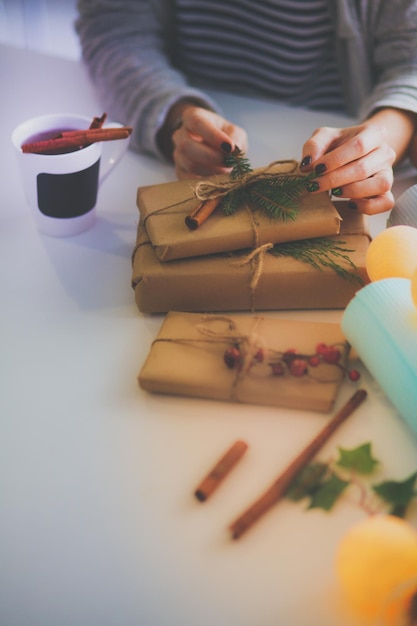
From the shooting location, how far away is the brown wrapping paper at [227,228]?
2.23 ft

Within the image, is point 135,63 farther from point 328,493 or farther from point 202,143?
point 328,493

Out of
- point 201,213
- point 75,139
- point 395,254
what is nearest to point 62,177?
point 75,139

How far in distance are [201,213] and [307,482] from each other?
32 centimetres

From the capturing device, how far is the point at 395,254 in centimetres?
62

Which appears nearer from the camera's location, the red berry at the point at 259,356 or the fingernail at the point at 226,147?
the red berry at the point at 259,356

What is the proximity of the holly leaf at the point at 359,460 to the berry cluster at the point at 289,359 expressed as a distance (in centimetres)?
9

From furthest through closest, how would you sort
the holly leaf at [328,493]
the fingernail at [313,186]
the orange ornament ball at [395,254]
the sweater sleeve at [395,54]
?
the sweater sleeve at [395,54]
the fingernail at [313,186]
the orange ornament ball at [395,254]
the holly leaf at [328,493]

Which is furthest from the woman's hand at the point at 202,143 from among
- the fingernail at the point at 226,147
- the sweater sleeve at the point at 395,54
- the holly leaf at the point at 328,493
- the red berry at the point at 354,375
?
the holly leaf at the point at 328,493

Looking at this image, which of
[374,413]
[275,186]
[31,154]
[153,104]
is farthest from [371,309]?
[153,104]

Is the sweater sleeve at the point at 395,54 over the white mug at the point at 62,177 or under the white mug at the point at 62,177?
over

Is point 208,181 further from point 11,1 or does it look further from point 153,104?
point 11,1

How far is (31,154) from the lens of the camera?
0.75m

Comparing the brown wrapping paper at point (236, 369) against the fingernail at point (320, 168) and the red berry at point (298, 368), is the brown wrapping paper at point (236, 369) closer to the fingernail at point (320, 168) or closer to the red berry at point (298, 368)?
the red berry at point (298, 368)

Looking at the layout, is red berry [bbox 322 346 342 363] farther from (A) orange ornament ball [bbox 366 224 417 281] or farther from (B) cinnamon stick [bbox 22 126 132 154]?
(B) cinnamon stick [bbox 22 126 132 154]
